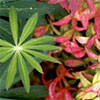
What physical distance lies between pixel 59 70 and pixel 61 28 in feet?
0.45

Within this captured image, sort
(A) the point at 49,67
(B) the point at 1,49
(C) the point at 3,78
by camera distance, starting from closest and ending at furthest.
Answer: (B) the point at 1,49 → (C) the point at 3,78 → (A) the point at 49,67

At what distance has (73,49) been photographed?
904 millimetres

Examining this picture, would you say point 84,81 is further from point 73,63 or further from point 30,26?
point 30,26

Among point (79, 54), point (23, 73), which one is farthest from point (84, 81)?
point (23, 73)

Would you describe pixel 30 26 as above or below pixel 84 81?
above

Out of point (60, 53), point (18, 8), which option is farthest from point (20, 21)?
point (60, 53)

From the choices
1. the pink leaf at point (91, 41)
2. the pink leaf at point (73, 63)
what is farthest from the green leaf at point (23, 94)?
the pink leaf at point (91, 41)

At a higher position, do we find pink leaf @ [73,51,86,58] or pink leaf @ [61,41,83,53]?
pink leaf @ [61,41,83,53]

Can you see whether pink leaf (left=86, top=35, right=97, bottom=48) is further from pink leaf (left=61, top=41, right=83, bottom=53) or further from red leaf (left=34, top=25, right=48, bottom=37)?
red leaf (left=34, top=25, right=48, bottom=37)

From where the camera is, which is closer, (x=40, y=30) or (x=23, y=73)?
(x=23, y=73)

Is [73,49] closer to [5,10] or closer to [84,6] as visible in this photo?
[84,6]

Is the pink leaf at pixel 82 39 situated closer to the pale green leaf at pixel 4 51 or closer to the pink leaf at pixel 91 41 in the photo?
the pink leaf at pixel 91 41

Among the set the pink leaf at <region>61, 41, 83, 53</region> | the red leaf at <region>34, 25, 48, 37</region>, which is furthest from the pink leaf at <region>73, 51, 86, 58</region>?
the red leaf at <region>34, 25, 48, 37</region>

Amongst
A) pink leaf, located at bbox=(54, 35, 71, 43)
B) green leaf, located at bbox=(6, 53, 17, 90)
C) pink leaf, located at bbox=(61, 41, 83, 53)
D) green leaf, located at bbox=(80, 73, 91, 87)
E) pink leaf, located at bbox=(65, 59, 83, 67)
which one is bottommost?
green leaf, located at bbox=(80, 73, 91, 87)
